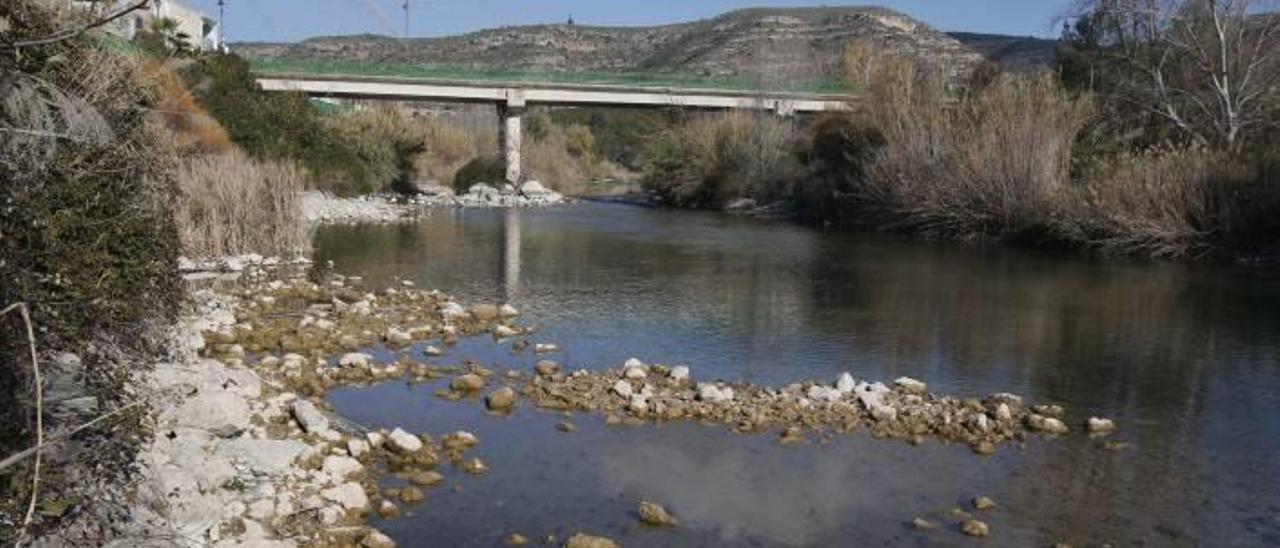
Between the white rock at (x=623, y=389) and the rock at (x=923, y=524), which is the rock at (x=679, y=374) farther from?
the rock at (x=923, y=524)

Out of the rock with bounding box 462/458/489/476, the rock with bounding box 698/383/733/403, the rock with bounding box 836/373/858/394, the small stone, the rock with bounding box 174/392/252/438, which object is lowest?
the rock with bounding box 462/458/489/476

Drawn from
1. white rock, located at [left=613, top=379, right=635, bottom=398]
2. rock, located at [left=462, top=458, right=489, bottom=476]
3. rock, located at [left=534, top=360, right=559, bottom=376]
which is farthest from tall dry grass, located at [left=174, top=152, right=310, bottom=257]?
rock, located at [left=462, top=458, right=489, bottom=476]

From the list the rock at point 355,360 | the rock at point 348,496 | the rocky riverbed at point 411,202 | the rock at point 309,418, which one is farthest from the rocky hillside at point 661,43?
the rock at point 348,496

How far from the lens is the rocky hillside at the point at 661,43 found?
108 meters

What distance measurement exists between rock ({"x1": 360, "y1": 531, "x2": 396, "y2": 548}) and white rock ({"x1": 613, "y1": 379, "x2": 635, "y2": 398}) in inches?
188

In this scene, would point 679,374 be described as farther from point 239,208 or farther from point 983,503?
point 239,208

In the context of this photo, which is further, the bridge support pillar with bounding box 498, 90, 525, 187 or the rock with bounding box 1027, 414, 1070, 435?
the bridge support pillar with bounding box 498, 90, 525, 187

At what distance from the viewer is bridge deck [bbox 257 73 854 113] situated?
59.9 meters

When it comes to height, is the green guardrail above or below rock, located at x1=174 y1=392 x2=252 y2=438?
above

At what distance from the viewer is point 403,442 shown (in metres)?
10.5

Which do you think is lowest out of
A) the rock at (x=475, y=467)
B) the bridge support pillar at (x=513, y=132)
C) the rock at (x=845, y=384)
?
the rock at (x=475, y=467)

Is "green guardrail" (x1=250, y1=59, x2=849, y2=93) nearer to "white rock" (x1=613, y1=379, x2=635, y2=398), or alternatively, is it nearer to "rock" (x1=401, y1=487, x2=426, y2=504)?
"white rock" (x1=613, y1=379, x2=635, y2=398)

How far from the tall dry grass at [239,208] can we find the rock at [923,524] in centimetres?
1697

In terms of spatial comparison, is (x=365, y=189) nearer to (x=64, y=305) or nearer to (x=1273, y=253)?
(x=1273, y=253)
